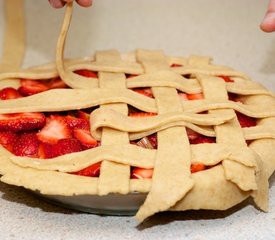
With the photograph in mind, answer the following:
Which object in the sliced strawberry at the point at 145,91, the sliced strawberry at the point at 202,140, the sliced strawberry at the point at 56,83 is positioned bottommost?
the sliced strawberry at the point at 56,83

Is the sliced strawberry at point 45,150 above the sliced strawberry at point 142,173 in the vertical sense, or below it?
below

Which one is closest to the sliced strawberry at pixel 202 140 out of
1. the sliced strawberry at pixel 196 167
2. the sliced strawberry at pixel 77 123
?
the sliced strawberry at pixel 196 167

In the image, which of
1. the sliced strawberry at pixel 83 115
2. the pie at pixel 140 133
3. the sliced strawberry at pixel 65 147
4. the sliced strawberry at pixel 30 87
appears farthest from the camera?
the sliced strawberry at pixel 30 87

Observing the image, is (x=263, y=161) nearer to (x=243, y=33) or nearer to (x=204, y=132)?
(x=204, y=132)

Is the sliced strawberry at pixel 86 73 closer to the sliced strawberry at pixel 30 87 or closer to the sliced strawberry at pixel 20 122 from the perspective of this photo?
the sliced strawberry at pixel 30 87

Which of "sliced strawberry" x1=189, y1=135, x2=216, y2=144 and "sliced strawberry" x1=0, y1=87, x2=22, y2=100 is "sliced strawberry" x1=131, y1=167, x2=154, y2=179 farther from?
"sliced strawberry" x1=0, y1=87, x2=22, y2=100

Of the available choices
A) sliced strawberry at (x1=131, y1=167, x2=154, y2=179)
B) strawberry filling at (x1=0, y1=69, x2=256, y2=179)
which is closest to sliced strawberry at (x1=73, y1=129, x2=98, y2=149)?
strawberry filling at (x1=0, y1=69, x2=256, y2=179)

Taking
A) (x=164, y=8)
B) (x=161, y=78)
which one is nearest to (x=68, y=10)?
(x=161, y=78)
